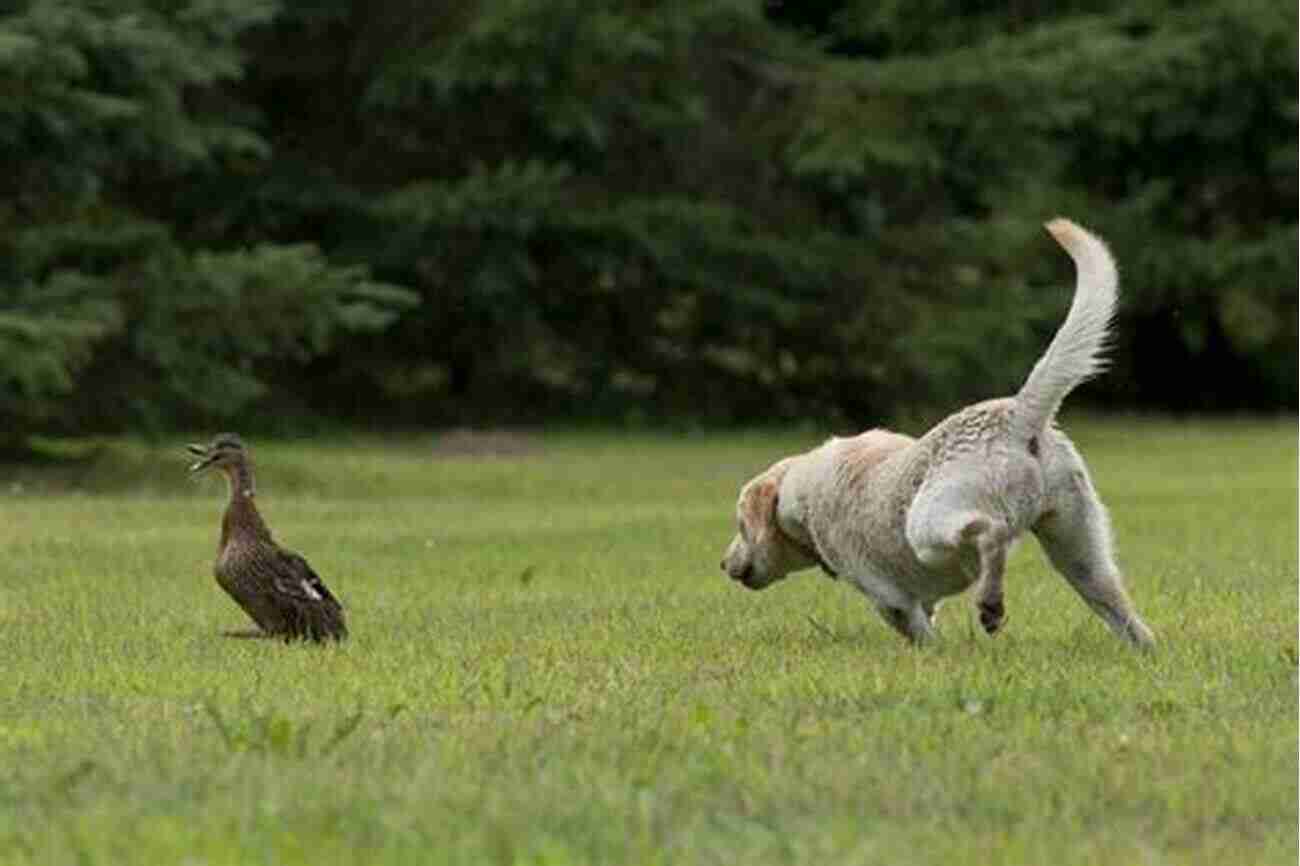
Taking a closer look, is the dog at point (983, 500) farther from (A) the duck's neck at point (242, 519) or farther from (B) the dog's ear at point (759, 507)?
(A) the duck's neck at point (242, 519)

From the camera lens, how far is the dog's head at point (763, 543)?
13422 mm

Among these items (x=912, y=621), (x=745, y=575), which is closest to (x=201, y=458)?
(x=745, y=575)

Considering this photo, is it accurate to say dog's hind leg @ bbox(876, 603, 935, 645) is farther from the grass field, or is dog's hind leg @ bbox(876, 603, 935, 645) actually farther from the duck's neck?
the duck's neck

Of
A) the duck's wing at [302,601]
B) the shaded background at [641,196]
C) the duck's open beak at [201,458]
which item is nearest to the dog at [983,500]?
the duck's wing at [302,601]

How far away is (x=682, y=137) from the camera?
36688 millimetres

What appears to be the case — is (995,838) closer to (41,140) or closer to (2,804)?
(2,804)

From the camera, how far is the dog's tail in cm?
1176

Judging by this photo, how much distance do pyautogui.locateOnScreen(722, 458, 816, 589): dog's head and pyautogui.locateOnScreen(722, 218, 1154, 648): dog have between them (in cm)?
47

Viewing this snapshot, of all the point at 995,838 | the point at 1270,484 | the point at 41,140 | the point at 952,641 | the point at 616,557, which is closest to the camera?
the point at 995,838

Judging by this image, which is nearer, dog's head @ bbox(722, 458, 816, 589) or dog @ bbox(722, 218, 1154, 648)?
dog @ bbox(722, 218, 1154, 648)

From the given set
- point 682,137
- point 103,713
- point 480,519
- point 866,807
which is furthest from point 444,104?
point 866,807

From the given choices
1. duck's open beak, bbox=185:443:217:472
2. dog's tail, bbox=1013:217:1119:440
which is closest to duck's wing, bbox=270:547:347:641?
duck's open beak, bbox=185:443:217:472

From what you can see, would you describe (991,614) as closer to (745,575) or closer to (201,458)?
(745,575)

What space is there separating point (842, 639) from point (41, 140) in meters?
14.1
